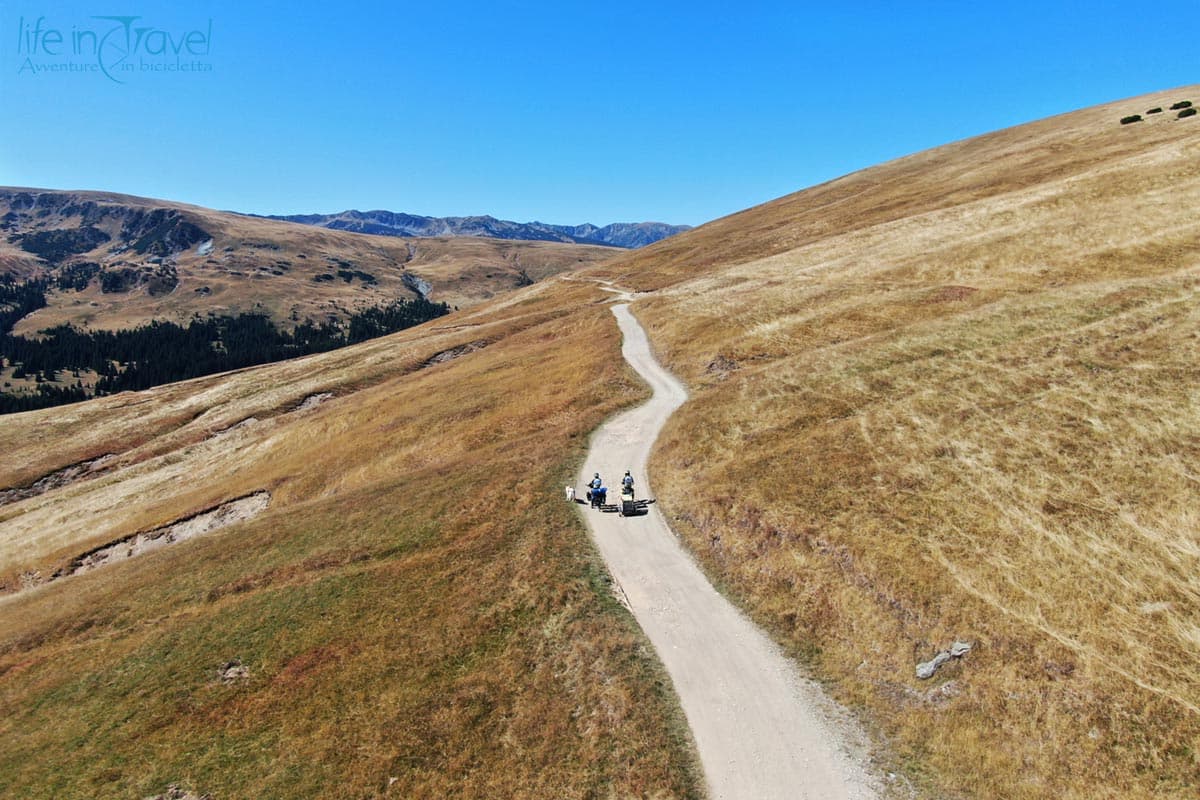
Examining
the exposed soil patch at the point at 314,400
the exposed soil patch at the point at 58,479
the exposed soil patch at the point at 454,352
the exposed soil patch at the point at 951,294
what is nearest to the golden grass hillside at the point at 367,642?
the exposed soil patch at the point at 58,479

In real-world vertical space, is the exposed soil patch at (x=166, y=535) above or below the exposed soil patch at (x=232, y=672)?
above

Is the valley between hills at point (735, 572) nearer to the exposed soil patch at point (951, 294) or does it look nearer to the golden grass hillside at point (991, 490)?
the golden grass hillside at point (991, 490)

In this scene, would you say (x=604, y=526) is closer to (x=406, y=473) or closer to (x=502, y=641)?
(x=502, y=641)

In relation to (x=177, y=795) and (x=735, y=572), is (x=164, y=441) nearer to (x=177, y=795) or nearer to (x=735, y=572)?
(x=177, y=795)

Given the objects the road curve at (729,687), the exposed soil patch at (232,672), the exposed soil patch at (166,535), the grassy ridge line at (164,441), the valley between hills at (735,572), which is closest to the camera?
the road curve at (729,687)

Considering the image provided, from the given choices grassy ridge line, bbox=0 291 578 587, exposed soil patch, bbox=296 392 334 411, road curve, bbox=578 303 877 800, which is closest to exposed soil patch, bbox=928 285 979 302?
road curve, bbox=578 303 877 800

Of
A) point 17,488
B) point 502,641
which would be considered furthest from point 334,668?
point 17,488

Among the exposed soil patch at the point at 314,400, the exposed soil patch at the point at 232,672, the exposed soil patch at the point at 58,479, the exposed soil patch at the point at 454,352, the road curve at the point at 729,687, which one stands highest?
the exposed soil patch at the point at 454,352

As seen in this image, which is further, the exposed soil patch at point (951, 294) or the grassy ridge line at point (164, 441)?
Result: the grassy ridge line at point (164, 441)
